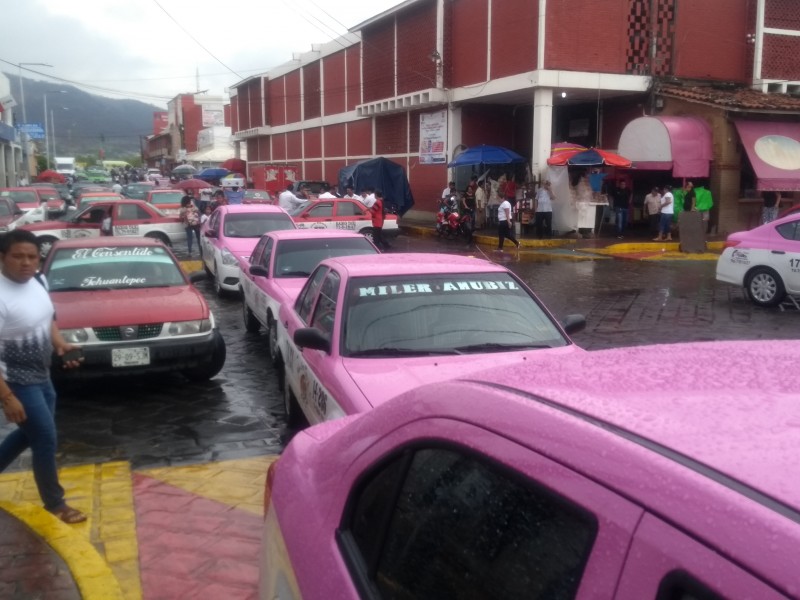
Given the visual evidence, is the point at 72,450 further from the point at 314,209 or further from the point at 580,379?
the point at 314,209

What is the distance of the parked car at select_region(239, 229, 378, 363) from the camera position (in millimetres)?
9320

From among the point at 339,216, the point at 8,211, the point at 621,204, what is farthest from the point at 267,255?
the point at 621,204

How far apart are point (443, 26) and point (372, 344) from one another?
25983 mm

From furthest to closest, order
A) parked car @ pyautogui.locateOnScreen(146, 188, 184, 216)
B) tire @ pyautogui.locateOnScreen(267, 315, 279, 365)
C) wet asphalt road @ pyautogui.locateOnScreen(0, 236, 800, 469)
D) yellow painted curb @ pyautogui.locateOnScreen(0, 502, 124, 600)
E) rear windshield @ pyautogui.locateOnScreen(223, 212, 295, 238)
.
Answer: parked car @ pyautogui.locateOnScreen(146, 188, 184, 216) < rear windshield @ pyautogui.locateOnScreen(223, 212, 295, 238) < tire @ pyautogui.locateOnScreen(267, 315, 279, 365) < wet asphalt road @ pyautogui.locateOnScreen(0, 236, 800, 469) < yellow painted curb @ pyautogui.locateOnScreen(0, 502, 124, 600)

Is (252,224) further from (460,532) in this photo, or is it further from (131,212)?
(460,532)

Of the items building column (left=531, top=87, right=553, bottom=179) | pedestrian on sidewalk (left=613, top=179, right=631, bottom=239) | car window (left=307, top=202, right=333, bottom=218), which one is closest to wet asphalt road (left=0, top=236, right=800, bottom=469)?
car window (left=307, top=202, right=333, bottom=218)

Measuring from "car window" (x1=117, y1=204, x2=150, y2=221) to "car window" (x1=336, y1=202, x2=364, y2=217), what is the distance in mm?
5055

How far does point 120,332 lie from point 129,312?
0.76ft

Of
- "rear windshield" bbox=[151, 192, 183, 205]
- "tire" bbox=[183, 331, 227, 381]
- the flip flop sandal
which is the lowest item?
the flip flop sandal

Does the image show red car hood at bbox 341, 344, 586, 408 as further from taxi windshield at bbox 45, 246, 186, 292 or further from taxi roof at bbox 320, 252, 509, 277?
taxi windshield at bbox 45, 246, 186, 292

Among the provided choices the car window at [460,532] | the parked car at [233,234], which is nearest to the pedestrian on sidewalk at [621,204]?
the parked car at [233,234]

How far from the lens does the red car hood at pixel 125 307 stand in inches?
295

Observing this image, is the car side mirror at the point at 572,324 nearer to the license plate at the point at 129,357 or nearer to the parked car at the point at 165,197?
the license plate at the point at 129,357

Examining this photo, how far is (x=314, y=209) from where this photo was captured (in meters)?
21.9
